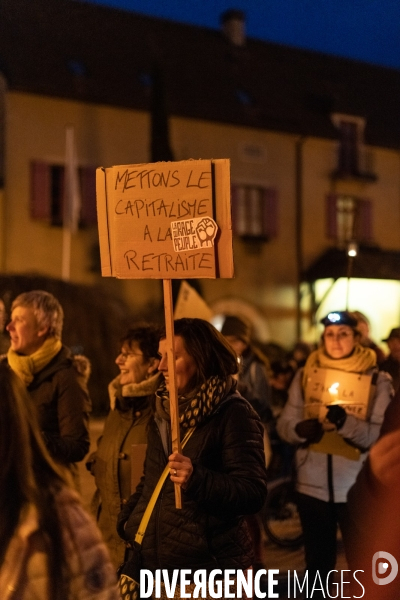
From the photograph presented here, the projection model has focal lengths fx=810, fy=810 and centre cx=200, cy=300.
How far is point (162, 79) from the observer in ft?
69.8

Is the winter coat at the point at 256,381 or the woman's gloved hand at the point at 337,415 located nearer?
the woman's gloved hand at the point at 337,415

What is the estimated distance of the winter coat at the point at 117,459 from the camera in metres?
4.12

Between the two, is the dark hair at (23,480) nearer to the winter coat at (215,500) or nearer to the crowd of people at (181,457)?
the crowd of people at (181,457)

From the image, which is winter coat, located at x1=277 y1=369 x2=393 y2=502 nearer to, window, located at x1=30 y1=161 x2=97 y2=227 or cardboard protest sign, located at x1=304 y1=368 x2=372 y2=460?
cardboard protest sign, located at x1=304 y1=368 x2=372 y2=460

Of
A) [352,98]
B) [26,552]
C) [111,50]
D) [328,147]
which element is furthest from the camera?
[352,98]

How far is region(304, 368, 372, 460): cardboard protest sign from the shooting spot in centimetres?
479

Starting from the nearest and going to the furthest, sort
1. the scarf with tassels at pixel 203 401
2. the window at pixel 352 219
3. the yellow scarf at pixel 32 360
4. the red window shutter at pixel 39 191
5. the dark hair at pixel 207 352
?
1. the scarf with tassels at pixel 203 401
2. the dark hair at pixel 207 352
3. the yellow scarf at pixel 32 360
4. the red window shutter at pixel 39 191
5. the window at pixel 352 219

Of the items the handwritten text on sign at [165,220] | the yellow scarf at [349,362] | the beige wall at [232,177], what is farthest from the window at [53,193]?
the handwritten text on sign at [165,220]

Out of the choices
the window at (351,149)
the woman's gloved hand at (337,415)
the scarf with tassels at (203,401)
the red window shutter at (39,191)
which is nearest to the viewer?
the scarf with tassels at (203,401)

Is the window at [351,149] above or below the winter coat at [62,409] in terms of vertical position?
above

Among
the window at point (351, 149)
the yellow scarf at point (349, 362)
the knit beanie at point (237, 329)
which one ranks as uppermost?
the window at point (351, 149)

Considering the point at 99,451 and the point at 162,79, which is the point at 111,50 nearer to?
the point at 162,79

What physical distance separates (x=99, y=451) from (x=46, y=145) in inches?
687

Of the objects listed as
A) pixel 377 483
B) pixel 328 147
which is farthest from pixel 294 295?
pixel 377 483
